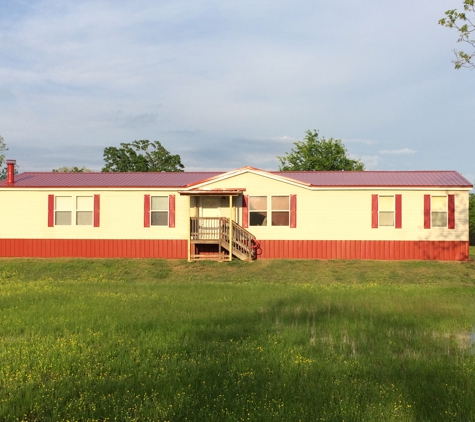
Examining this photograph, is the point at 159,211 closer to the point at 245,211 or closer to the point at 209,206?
the point at 209,206

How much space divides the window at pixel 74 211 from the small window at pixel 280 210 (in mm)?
7759

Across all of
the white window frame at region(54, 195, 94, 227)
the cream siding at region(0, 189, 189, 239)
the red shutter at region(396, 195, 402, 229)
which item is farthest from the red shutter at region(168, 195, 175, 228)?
the red shutter at region(396, 195, 402, 229)

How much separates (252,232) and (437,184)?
8.01 m

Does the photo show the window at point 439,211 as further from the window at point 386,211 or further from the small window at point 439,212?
the window at point 386,211

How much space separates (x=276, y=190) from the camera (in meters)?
22.7

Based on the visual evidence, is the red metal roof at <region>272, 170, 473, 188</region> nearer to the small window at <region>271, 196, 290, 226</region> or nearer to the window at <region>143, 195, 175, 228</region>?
the small window at <region>271, 196, 290, 226</region>

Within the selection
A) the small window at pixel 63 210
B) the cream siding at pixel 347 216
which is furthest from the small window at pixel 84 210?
the cream siding at pixel 347 216

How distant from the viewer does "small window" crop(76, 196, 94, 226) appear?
926 inches

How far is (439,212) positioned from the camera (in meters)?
22.1

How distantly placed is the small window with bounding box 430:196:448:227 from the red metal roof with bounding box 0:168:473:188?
640 millimetres

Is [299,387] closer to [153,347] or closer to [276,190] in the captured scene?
[153,347]

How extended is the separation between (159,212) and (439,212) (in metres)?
11.9

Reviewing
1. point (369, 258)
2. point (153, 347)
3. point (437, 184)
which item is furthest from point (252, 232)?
point (153, 347)

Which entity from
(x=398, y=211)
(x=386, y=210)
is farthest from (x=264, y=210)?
(x=398, y=211)
